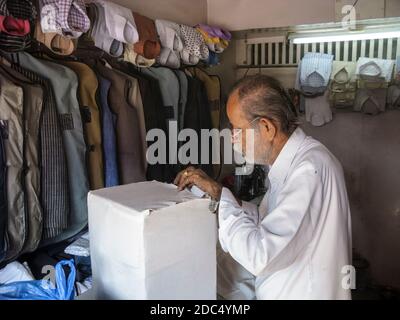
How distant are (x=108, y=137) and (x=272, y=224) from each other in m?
1.11

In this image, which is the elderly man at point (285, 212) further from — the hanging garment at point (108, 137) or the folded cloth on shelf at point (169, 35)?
the folded cloth on shelf at point (169, 35)

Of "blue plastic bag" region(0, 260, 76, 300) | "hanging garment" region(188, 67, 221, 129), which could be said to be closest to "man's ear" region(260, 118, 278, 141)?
"blue plastic bag" region(0, 260, 76, 300)

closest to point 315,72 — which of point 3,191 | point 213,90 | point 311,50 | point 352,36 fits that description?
point 311,50

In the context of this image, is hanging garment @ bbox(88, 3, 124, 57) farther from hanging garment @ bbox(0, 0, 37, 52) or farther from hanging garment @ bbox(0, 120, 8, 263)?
hanging garment @ bbox(0, 120, 8, 263)

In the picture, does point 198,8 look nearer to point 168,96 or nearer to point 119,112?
point 168,96

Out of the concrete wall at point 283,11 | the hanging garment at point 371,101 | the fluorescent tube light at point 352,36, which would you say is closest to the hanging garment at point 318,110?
the hanging garment at point 371,101

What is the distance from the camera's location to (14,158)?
1.31 metres

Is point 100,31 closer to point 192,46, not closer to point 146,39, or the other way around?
point 146,39

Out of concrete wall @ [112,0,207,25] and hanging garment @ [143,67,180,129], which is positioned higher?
concrete wall @ [112,0,207,25]

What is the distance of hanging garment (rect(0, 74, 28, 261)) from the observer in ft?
4.22

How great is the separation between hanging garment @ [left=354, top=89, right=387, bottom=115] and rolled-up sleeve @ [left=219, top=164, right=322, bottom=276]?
1958 millimetres

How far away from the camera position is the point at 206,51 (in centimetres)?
245
